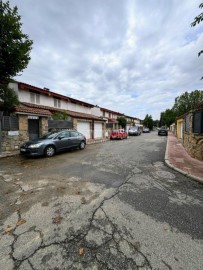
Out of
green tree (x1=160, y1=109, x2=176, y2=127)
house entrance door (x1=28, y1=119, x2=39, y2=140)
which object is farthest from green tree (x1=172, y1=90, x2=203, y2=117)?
house entrance door (x1=28, y1=119, x2=39, y2=140)

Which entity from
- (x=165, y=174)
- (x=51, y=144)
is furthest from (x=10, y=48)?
(x=165, y=174)

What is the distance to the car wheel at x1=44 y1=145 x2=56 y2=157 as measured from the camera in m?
8.42

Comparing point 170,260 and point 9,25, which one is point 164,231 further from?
point 9,25

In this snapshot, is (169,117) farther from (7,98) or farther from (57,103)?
(7,98)

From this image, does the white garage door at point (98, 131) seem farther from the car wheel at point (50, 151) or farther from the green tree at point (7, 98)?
the green tree at point (7, 98)

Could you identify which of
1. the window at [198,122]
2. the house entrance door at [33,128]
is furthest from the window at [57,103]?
the window at [198,122]

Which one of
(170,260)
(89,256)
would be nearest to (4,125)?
(89,256)

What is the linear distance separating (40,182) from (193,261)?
169 inches

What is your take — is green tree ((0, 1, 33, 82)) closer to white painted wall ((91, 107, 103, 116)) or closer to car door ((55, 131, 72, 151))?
car door ((55, 131, 72, 151))

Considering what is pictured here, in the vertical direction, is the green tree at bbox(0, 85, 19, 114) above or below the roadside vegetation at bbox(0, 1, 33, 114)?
below

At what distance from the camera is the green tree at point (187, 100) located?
41.3m

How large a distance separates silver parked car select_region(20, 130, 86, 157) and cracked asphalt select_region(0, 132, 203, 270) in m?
3.10

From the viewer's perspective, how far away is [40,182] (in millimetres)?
4773

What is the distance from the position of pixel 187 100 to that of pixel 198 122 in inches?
1643
